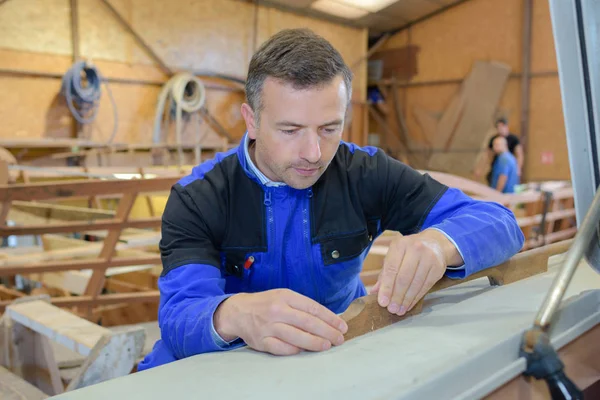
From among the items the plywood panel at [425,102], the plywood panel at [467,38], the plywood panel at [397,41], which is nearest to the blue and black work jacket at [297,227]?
the plywood panel at [467,38]

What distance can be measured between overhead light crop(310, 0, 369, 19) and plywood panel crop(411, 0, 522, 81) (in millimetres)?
1767

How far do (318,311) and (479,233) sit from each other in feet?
1.79

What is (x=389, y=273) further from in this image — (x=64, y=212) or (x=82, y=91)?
(x=82, y=91)

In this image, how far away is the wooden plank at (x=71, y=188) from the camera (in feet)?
9.75

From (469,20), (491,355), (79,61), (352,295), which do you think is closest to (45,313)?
(352,295)

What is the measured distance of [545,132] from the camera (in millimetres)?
10695

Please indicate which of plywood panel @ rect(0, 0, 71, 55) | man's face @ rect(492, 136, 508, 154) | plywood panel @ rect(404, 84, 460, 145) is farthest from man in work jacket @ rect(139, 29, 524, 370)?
plywood panel @ rect(404, 84, 460, 145)

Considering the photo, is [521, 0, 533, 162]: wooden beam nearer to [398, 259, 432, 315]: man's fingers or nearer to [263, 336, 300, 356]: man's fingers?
[398, 259, 432, 315]: man's fingers

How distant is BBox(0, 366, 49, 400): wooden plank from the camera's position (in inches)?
63.0

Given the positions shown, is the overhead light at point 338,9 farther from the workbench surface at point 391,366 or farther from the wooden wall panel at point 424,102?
the workbench surface at point 391,366

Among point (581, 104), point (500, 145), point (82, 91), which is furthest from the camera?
point (82, 91)

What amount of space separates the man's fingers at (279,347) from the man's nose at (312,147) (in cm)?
54

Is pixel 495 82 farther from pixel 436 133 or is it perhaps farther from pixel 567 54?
pixel 567 54

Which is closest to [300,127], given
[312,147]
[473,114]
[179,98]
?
[312,147]
